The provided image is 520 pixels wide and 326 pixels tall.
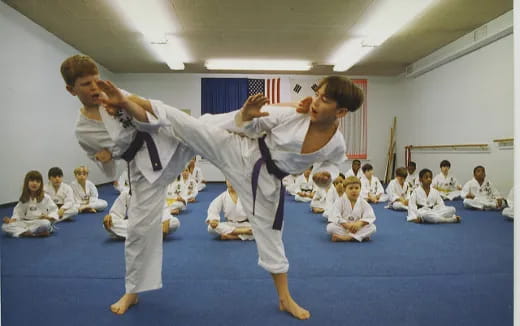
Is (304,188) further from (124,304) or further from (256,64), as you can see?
(124,304)

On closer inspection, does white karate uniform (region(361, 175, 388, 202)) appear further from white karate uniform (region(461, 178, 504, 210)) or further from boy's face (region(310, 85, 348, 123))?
boy's face (region(310, 85, 348, 123))

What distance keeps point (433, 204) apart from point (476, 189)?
5.53 feet

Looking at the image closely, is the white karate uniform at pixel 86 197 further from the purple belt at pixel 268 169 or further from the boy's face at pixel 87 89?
the purple belt at pixel 268 169

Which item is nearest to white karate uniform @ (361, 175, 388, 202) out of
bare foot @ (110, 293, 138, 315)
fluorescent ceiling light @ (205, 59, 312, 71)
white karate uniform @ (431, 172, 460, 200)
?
white karate uniform @ (431, 172, 460, 200)

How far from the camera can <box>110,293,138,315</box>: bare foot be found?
190cm

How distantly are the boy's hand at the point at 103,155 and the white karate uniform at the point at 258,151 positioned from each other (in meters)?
0.39

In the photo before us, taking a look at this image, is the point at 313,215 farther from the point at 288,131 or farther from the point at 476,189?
the point at 288,131

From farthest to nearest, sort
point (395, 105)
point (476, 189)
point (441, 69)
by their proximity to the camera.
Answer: point (395, 105) → point (441, 69) → point (476, 189)

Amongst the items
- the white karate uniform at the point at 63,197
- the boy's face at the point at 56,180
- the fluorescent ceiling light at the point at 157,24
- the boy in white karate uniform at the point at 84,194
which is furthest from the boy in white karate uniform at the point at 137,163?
the fluorescent ceiling light at the point at 157,24

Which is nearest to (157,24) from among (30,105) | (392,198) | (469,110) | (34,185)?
(30,105)

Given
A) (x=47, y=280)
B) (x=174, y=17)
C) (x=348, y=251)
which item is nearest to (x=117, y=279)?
(x=47, y=280)

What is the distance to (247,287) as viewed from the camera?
227 cm

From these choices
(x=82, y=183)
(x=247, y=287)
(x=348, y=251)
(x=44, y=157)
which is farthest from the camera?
(x=44, y=157)

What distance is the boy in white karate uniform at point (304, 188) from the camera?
6676 mm
